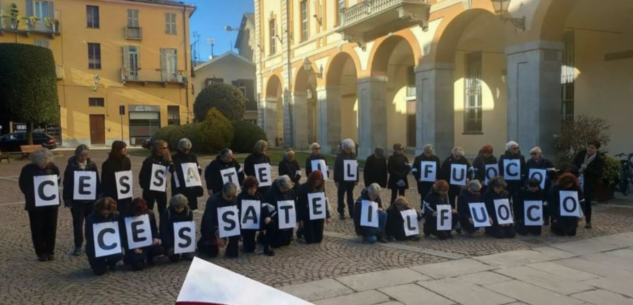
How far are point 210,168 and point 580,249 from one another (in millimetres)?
6051

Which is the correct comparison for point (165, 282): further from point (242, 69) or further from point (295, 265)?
point (242, 69)

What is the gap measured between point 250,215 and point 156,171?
1846 millimetres

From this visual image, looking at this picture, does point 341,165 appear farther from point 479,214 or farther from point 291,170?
point 479,214

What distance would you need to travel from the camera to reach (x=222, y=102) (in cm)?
3000

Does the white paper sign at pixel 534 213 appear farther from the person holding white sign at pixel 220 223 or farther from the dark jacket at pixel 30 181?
the dark jacket at pixel 30 181

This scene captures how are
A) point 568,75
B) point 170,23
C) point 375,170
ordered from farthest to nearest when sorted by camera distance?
point 170,23 → point 568,75 → point 375,170

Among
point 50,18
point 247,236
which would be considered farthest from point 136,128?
point 247,236

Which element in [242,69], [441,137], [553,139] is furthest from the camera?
[242,69]

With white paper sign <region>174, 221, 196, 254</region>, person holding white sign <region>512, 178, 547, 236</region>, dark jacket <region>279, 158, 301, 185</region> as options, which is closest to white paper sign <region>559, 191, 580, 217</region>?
person holding white sign <region>512, 178, 547, 236</region>

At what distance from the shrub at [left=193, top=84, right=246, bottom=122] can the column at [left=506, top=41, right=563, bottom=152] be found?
754 inches

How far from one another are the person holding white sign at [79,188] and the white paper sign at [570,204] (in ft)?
24.5

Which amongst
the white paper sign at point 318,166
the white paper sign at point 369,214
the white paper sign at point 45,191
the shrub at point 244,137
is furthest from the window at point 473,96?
the white paper sign at point 45,191

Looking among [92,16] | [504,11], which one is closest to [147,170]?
[504,11]

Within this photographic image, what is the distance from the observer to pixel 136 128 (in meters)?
42.9
